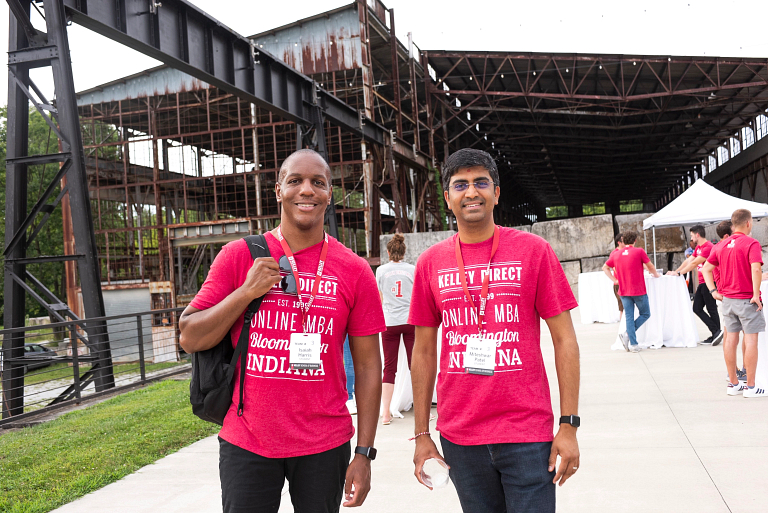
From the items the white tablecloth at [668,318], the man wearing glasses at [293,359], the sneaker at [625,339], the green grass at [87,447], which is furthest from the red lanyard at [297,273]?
the white tablecloth at [668,318]

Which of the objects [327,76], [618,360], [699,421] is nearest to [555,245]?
[327,76]

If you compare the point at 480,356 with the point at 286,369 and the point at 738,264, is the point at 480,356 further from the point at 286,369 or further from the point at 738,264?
the point at 738,264

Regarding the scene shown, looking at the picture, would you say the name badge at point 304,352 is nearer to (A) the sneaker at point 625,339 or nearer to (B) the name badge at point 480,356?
(B) the name badge at point 480,356

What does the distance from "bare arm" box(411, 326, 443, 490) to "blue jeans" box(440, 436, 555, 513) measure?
13cm

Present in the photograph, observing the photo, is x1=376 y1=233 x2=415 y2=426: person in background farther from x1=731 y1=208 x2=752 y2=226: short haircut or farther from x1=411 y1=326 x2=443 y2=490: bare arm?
x1=411 y1=326 x2=443 y2=490: bare arm

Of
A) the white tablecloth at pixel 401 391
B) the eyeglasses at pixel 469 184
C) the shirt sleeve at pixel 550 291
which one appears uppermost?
the eyeglasses at pixel 469 184

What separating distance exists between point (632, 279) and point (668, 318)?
178cm

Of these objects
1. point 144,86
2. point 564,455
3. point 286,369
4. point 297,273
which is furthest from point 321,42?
point 564,455

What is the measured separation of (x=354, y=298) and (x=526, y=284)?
0.67m

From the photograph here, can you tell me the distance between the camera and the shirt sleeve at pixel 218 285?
2.27m

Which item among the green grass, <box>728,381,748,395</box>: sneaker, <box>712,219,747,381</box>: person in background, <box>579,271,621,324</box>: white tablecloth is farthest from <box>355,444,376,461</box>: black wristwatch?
<box>579,271,621,324</box>: white tablecloth

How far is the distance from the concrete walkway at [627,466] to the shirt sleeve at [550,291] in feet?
7.71

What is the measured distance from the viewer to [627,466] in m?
4.95

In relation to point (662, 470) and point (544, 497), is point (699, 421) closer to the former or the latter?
point (662, 470)
